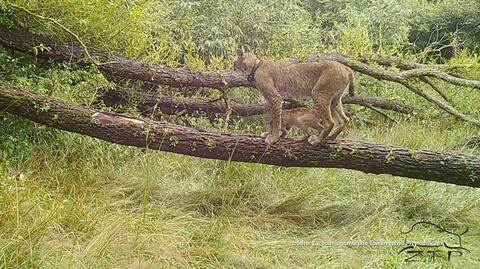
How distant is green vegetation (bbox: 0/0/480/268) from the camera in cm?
417

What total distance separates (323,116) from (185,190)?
1675 mm

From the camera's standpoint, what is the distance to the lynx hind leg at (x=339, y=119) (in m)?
5.31

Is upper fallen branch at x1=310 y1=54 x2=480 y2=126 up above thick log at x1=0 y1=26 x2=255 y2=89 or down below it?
below

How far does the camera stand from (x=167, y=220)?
16.3 ft

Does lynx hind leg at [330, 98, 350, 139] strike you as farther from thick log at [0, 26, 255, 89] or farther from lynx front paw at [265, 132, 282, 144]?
thick log at [0, 26, 255, 89]

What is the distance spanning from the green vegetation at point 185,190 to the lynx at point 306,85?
28.9 inches

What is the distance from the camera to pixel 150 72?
267 inches

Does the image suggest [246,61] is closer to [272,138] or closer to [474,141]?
[272,138]

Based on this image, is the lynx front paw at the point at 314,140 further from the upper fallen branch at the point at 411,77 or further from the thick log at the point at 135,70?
the upper fallen branch at the point at 411,77

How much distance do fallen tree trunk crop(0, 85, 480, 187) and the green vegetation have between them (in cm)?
23

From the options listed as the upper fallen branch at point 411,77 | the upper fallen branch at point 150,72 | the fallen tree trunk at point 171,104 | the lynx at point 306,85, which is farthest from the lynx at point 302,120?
the upper fallen branch at point 411,77

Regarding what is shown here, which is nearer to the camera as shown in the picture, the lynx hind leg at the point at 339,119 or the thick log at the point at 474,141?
the lynx hind leg at the point at 339,119

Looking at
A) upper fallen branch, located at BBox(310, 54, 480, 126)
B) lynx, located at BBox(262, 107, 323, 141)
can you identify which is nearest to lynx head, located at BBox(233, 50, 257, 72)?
lynx, located at BBox(262, 107, 323, 141)

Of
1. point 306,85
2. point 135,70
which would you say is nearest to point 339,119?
point 306,85
